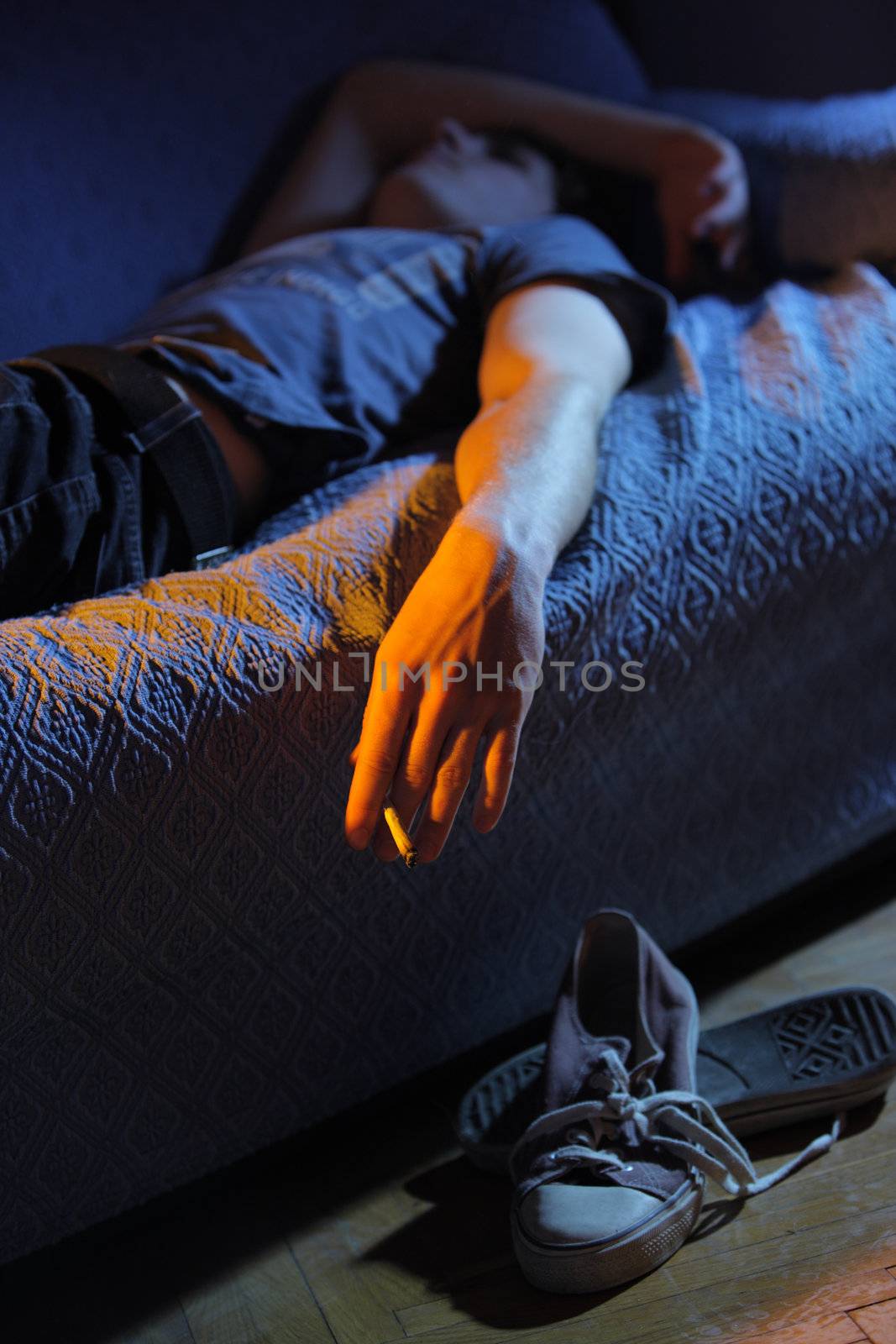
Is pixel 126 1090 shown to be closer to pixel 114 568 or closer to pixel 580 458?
pixel 114 568

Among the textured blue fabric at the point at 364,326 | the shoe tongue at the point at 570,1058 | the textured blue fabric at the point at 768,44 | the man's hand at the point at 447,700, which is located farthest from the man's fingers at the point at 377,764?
the textured blue fabric at the point at 768,44

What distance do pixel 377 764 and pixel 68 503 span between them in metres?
0.36

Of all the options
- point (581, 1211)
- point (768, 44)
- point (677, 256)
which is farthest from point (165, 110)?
point (581, 1211)

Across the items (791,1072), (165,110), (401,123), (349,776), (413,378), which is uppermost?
(165,110)

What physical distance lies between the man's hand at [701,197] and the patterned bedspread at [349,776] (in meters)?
0.28

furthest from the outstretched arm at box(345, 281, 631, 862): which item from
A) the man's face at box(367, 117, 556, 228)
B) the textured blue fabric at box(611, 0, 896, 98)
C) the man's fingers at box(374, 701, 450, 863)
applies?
the textured blue fabric at box(611, 0, 896, 98)

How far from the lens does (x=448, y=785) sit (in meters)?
0.74

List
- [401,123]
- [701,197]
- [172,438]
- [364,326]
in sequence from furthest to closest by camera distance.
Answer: [401,123] < [701,197] < [364,326] < [172,438]

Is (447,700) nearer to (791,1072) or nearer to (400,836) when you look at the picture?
(400,836)

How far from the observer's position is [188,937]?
0.80 meters

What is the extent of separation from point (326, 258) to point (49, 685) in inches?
26.0

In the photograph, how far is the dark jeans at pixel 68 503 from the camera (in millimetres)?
897

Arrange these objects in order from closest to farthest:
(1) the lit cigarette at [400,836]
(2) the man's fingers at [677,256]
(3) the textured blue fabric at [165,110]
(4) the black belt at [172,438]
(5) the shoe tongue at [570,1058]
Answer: (1) the lit cigarette at [400,836] → (5) the shoe tongue at [570,1058] → (4) the black belt at [172,438] → (3) the textured blue fabric at [165,110] → (2) the man's fingers at [677,256]

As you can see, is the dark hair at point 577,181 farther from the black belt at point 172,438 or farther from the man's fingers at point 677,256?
the black belt at point 172,438
